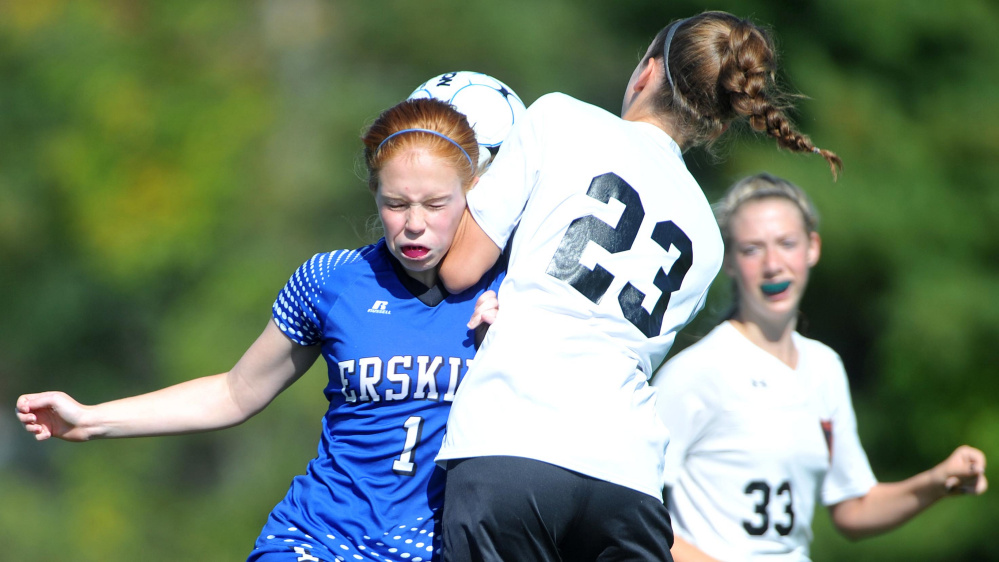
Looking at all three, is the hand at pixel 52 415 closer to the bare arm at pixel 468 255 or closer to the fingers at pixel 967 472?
the bare arm at pixel 468 255

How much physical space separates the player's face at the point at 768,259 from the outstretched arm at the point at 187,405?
1644 millimetres

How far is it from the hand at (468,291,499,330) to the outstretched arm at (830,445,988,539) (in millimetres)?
1696

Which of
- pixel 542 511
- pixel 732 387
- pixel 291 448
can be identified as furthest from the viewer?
pixel 291 448

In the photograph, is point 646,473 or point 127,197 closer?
point 646,473

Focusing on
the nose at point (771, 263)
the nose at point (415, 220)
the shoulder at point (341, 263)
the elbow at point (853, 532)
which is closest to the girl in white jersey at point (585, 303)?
the nose at point (415, 220)

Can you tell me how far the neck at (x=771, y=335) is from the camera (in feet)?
12.2

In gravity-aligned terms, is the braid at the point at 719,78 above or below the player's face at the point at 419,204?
above

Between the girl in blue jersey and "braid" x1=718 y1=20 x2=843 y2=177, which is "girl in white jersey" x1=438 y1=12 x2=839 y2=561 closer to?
"braid" x1=718 y1=20 x2=843 y2=177

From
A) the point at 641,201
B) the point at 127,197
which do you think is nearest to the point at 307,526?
the point at 641,201

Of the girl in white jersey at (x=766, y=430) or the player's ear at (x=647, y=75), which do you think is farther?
the girl in white jersey at (x=766, y=430)

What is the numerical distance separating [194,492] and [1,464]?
3285 mm

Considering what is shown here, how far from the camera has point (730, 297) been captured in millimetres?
3953

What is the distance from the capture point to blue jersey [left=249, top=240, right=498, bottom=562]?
8.22ft

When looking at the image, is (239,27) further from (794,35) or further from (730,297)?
(730,297)
